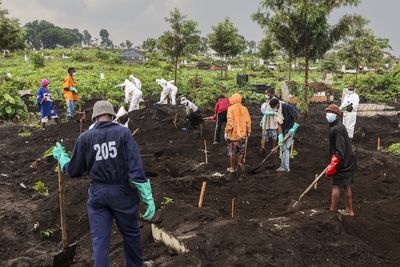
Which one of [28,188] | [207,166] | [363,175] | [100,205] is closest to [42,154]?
[28,188]

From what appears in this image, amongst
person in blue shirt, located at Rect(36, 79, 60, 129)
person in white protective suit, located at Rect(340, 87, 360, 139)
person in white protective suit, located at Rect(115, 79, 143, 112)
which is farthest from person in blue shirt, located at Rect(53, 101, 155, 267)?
person in white protective suit, located at Rect(115, 79, 143, 112)

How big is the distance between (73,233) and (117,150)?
8.64 ft

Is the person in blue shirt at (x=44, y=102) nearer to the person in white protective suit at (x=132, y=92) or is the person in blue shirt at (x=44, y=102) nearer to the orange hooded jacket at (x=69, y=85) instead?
the orange hooded jacket at (x=69, y=85)

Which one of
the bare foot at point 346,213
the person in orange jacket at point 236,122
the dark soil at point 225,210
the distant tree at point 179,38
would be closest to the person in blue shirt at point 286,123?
the dark soil at point 225,210

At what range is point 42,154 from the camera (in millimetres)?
10398

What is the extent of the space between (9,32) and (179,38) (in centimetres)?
778

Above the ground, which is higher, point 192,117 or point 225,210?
point 192,117

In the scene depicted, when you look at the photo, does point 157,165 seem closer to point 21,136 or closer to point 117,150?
point 117,150

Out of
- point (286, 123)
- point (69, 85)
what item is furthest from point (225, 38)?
point (286, 123)

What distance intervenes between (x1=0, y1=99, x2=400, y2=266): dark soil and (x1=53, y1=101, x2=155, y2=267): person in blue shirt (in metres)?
0.73

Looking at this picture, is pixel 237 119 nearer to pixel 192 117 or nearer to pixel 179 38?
pixel 192 117

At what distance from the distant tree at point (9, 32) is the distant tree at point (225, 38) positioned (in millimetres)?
16433

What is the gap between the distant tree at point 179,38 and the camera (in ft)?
67.6

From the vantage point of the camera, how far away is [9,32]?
1814 cm
